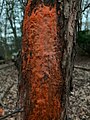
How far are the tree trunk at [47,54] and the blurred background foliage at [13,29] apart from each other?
47.5 feet

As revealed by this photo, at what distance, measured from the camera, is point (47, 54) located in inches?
57.2

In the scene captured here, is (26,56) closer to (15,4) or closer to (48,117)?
(48,117)

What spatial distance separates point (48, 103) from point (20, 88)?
0.19 meters

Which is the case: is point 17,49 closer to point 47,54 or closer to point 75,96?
point 75,96

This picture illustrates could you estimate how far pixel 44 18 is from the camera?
148cm

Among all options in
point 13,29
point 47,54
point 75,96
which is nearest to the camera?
point 47,54

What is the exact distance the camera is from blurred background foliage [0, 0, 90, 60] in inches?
637

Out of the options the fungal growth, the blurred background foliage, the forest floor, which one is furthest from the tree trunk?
the blurred background foliage

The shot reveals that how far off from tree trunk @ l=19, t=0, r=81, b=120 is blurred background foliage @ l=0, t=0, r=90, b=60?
570 inches

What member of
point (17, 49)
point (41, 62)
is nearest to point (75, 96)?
point (41, 62)

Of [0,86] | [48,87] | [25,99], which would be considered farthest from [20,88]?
[0,86]

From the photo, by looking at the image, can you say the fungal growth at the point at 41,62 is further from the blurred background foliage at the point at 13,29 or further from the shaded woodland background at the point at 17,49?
the blurred background foliage at the point at 13,29

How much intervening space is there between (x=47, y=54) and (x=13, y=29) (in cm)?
1626

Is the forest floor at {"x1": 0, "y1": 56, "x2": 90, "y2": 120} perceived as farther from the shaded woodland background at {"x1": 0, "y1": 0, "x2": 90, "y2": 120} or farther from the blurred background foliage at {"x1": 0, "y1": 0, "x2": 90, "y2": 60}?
the blurred background foliage at {"x1": 0, "y1": 0, "x2": 90, "y2": 60}
